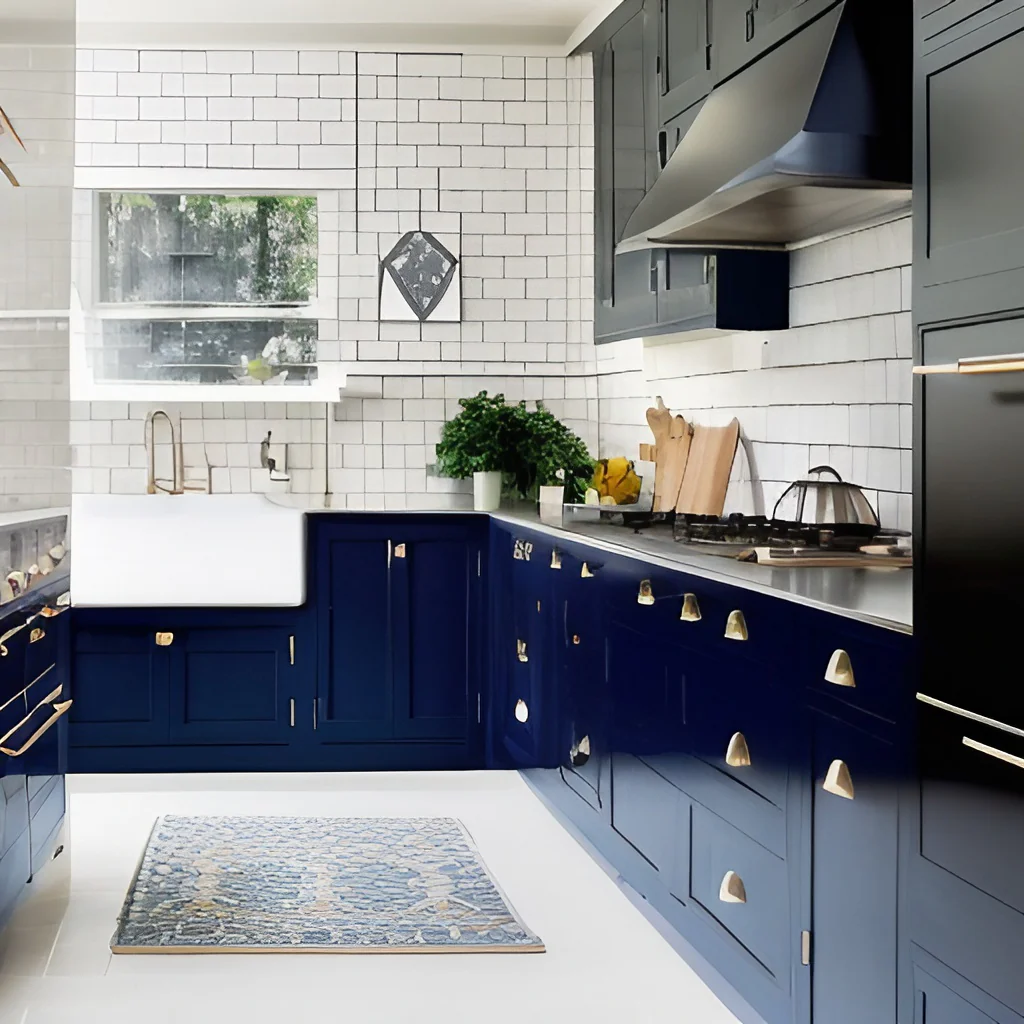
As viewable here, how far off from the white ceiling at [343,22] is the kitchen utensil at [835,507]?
2.45m

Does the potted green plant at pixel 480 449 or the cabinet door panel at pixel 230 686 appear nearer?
the cabinet door panel at pixel 230 686

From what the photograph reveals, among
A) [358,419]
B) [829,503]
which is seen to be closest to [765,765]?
[829,503]

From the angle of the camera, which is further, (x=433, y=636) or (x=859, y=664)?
(x=433, y=636)

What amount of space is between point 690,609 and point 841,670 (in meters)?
0.72

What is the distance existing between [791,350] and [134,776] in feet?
9.10

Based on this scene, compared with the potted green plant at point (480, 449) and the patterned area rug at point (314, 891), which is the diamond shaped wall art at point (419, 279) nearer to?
the potted green plant at point (480, 449)

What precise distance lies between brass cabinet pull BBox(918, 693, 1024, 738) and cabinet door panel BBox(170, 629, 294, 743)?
344 centimetres

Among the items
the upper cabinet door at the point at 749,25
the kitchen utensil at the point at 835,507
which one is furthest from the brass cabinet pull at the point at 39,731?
the upper cabinet door at the point at 749,25

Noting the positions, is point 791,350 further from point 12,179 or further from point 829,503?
point 12,179

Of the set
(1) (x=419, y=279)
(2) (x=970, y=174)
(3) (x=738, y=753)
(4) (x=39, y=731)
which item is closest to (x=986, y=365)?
(2) (x=970, y=174)

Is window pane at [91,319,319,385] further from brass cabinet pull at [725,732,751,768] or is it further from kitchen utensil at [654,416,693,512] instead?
brass cabinet pull at [725,732,751,768]

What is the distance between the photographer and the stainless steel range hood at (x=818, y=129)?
9.12 feet

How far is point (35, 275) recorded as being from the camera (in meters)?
3.16

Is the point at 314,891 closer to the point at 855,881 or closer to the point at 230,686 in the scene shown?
the point at 230,686
